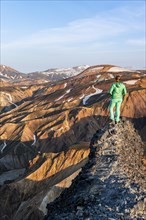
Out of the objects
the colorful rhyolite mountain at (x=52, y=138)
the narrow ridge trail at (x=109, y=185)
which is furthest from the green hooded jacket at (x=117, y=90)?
the colorful rhyolite mountain at (x=52, y=138)

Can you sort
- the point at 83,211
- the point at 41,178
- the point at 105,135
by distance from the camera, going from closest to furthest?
the point at 83,211 → the point at 105,135 → the point at 41,178

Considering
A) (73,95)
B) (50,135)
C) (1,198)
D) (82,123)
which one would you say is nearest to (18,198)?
(1,198)

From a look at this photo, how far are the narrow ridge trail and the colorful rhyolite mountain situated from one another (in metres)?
33.7

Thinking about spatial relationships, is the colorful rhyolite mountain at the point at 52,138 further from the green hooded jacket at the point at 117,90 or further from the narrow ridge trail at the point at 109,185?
the green hooded jacket at the point at 117,90

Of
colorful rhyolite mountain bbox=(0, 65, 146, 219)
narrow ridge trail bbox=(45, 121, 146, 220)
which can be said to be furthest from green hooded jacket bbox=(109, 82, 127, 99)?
colorful rhyolite mountain bbox=(0, 65, 146, 219)

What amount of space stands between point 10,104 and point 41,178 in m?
128

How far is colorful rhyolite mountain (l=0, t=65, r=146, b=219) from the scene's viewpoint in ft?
194

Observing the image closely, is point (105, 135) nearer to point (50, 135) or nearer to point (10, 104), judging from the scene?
point (50, 135)

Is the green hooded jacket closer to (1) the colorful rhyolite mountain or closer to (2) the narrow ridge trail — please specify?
(2) the narrow ridge trail

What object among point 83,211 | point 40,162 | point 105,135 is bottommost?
point 40,162

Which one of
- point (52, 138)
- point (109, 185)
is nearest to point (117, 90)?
point (109, 185)

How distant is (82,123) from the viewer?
10238 cm

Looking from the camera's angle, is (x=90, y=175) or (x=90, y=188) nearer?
(x=90, y=188)

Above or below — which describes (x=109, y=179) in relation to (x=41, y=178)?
above
